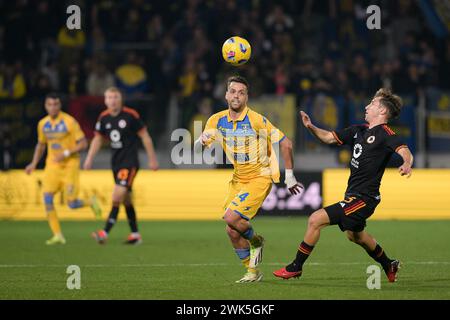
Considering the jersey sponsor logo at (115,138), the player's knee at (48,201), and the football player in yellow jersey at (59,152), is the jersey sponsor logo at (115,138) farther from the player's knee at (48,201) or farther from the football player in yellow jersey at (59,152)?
the player's knee at (48,201)

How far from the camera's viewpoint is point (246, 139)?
1130 cm

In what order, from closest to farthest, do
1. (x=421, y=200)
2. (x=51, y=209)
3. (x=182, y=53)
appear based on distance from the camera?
(x=51, y=209), (x=421, y=200), (x=182, y=53)

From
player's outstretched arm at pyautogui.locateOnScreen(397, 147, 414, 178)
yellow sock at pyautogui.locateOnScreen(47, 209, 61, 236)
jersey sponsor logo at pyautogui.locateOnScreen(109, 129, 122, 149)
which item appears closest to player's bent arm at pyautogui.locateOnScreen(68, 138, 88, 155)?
jersey sponsor logo at pyautogui.locateOnScreen(109, 129, 122, 149)

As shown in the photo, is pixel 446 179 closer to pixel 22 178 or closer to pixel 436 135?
pixel 436 135

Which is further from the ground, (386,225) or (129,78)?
(129,78)

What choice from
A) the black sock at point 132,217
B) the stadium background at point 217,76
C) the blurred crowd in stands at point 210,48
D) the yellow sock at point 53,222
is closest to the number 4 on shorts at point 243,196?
the black sock at point 132,217

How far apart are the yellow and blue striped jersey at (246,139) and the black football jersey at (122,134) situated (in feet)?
16.0

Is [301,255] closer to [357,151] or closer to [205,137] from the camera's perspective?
[357,151]

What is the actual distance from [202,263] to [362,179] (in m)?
3.13

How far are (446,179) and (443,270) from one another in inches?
311

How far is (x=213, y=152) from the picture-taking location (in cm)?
2111

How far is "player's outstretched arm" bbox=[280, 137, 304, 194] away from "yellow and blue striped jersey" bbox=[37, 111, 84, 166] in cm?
615

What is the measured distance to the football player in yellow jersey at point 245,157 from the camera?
36.4 ft

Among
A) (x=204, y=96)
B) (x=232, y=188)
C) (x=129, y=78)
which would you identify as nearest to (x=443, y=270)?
(x=232, y=188)
